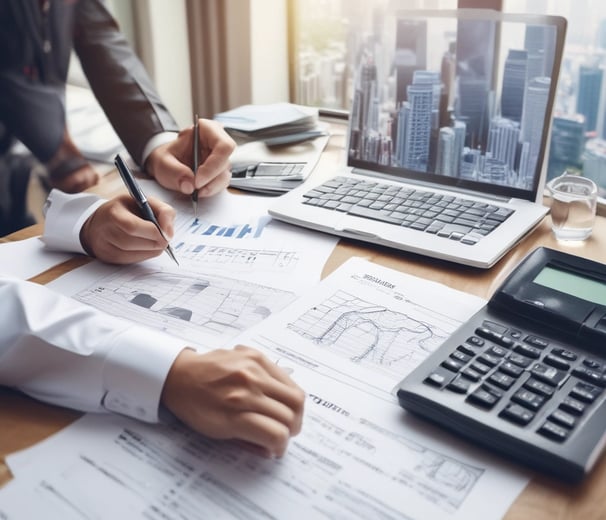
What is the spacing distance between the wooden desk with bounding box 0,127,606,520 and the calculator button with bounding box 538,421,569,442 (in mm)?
31

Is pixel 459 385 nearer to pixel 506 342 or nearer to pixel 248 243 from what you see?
pixel 506 342

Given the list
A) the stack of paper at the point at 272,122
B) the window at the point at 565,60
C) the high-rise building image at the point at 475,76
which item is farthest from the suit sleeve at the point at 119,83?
the high-rise building image at the point at 475,76

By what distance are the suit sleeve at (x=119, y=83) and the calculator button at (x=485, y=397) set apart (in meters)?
0.82

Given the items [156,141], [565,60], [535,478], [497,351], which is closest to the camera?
[535,478]

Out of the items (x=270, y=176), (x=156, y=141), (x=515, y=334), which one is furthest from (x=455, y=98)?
(x=156, y=141)

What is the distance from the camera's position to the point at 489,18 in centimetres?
89

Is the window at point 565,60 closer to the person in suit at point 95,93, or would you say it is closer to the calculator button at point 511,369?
the person in suit at point 95,93

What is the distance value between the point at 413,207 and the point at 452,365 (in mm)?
375

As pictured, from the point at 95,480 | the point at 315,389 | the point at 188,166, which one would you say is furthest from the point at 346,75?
the point at 95,480

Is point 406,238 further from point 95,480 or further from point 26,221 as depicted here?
point 26,221

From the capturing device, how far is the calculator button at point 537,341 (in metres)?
0.59

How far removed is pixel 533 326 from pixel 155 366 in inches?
14.0

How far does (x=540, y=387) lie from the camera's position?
→ 53 centimetres

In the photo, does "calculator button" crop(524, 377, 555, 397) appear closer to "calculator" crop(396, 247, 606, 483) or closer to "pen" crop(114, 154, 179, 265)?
"calculator" crop(396, 247, 606, 483)
